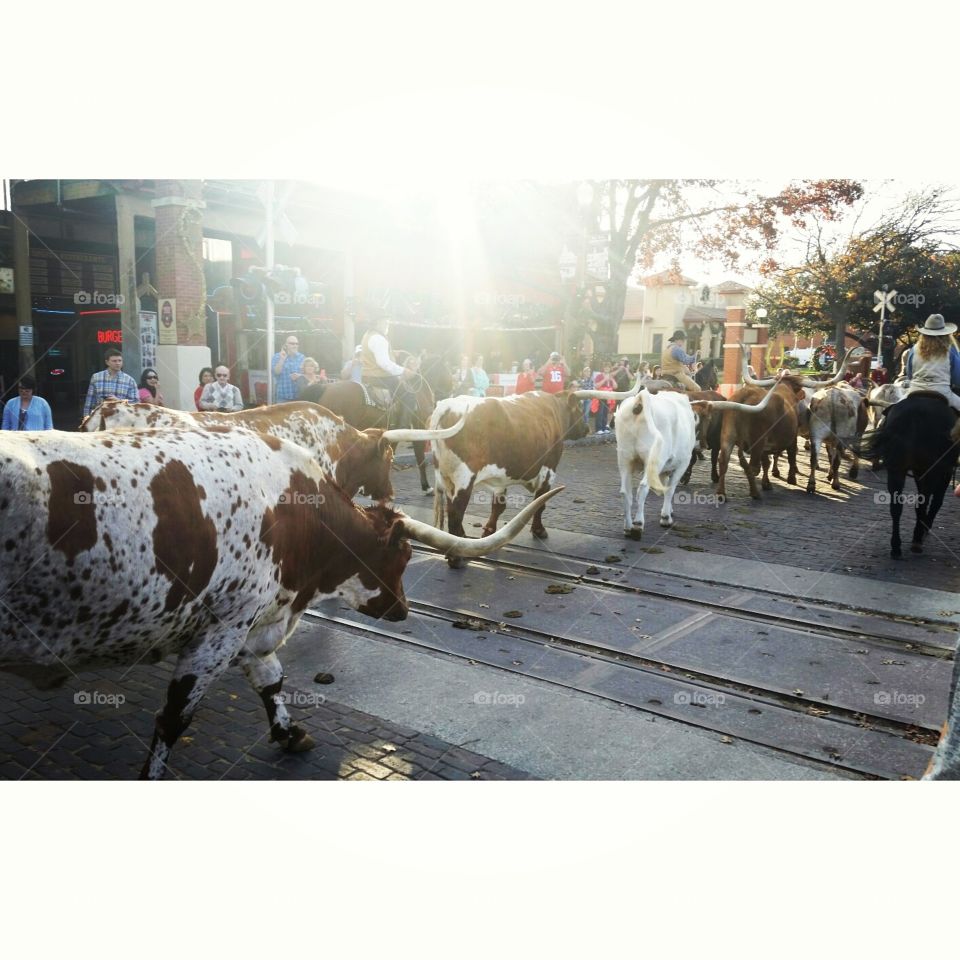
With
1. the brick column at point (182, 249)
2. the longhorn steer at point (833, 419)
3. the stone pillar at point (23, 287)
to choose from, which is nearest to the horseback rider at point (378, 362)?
the brick column at point (182, 249)

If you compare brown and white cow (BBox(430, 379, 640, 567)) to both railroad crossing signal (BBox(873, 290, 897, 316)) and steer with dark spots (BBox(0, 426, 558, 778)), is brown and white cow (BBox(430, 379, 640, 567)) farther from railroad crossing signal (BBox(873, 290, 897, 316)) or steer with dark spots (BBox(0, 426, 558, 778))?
railroad crossing signal (BBox(873, 290, 897, 316))

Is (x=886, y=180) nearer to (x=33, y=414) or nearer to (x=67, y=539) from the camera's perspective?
(x=67, y=539)

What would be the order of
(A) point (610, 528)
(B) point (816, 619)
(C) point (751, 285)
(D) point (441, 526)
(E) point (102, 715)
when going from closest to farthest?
1. (E) point (102, 715)
2. (B) point (816, 619)
3. (D) point (441, 526)
4. (A) point (610, 528)
5. (C) point (751, 285)

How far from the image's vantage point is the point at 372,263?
55.6ft

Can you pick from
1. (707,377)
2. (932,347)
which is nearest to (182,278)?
(932,347)

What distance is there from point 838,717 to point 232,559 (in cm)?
320

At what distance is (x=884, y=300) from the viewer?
11.5m

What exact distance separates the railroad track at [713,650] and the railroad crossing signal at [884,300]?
6.98m

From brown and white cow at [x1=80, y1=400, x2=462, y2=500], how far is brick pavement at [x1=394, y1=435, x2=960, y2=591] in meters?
2.89

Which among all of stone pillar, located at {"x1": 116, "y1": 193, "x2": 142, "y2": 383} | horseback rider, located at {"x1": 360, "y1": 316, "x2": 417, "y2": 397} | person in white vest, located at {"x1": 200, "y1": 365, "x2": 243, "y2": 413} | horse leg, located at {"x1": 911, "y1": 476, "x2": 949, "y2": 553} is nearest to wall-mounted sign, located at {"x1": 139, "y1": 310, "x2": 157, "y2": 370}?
stone pillar, located at {"x1": 116, "y1": 193, "x2": 142, "y2": 383}

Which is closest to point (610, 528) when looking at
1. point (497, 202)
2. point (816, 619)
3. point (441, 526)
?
point (441, 526)

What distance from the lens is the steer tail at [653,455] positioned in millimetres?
7844

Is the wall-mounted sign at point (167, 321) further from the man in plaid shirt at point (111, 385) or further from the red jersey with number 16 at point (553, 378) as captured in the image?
the red jersey with number 16 at point (553, 378)

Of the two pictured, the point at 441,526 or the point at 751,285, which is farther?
the point at 751,285
